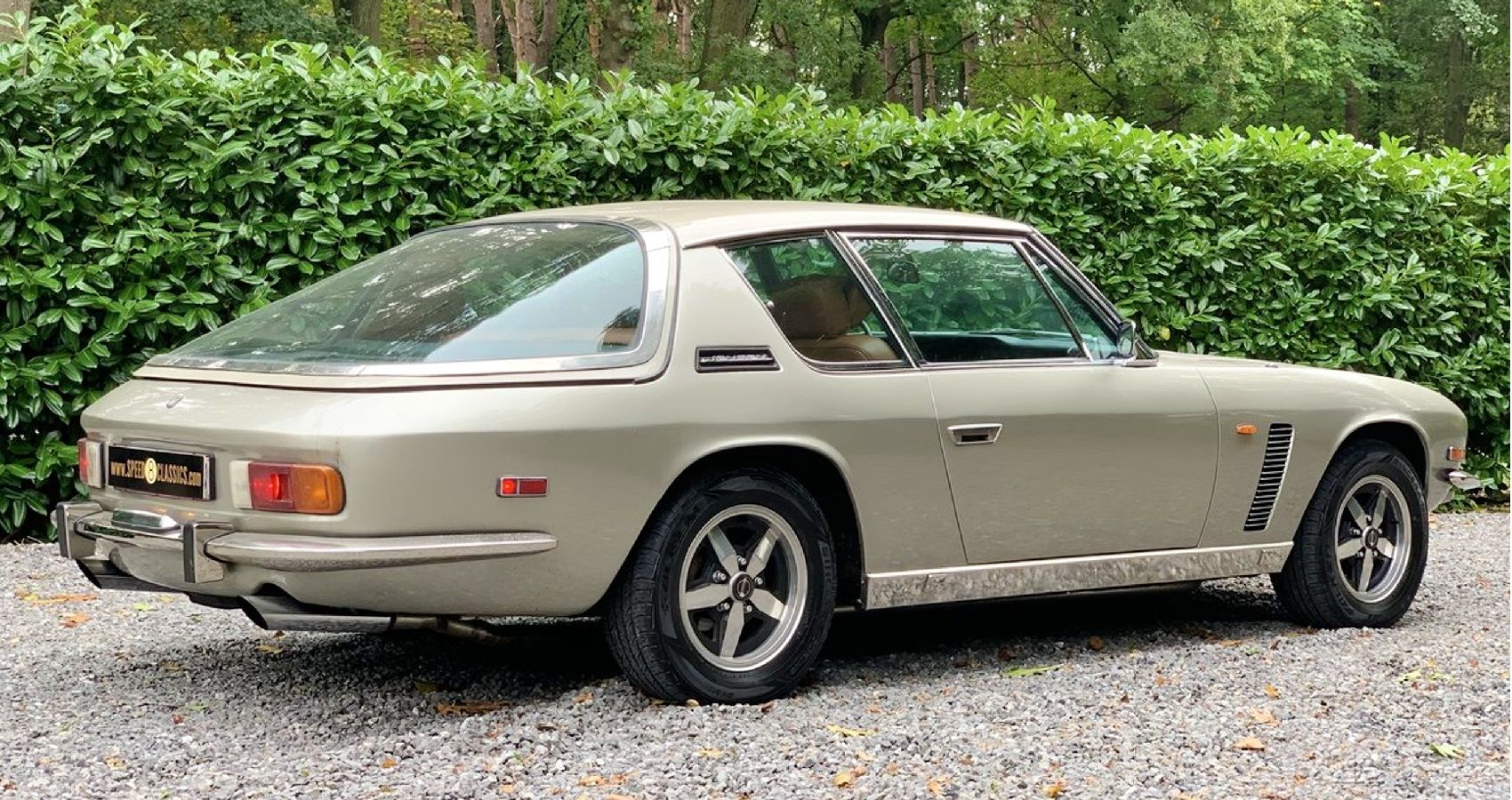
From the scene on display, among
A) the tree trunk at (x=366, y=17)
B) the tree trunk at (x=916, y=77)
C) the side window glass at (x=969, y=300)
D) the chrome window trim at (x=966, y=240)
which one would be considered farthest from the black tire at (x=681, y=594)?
the tree trunk at (x=916, y=77)

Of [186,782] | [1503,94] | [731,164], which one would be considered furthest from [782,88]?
[186,782]

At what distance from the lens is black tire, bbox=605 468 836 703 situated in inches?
185

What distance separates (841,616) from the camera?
674 cm

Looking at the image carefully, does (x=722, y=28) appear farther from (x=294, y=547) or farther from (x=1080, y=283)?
(x=294, y=547)

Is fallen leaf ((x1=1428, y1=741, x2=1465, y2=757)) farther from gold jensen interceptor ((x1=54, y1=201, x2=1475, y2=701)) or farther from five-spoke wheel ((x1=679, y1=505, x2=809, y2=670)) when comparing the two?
five-spoke wheel ((x1=679, y1=505, x2=809, y2=670))

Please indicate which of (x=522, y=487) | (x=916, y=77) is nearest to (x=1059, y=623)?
(x=522, y=487)

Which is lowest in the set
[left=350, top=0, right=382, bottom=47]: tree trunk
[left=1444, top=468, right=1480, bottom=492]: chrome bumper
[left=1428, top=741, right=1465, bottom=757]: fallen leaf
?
[left=1428, top=741, right=1465, bottom=757]: fallen leaf

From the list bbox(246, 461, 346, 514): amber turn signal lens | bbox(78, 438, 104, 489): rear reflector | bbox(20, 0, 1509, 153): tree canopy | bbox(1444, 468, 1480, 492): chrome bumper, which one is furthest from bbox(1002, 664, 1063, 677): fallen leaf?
bbox(20, 0, 1509, 153): tree canopy

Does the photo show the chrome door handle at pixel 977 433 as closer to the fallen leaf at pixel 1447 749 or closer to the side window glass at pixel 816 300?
the side window glass at pixel 816 300

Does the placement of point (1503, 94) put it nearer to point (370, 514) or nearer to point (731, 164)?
point (731, 164)

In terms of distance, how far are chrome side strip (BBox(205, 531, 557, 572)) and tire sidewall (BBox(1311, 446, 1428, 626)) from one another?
337cm

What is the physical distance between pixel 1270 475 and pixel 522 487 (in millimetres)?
2992

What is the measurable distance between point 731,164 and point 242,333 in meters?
4.15

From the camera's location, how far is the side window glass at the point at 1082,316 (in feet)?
19.4
